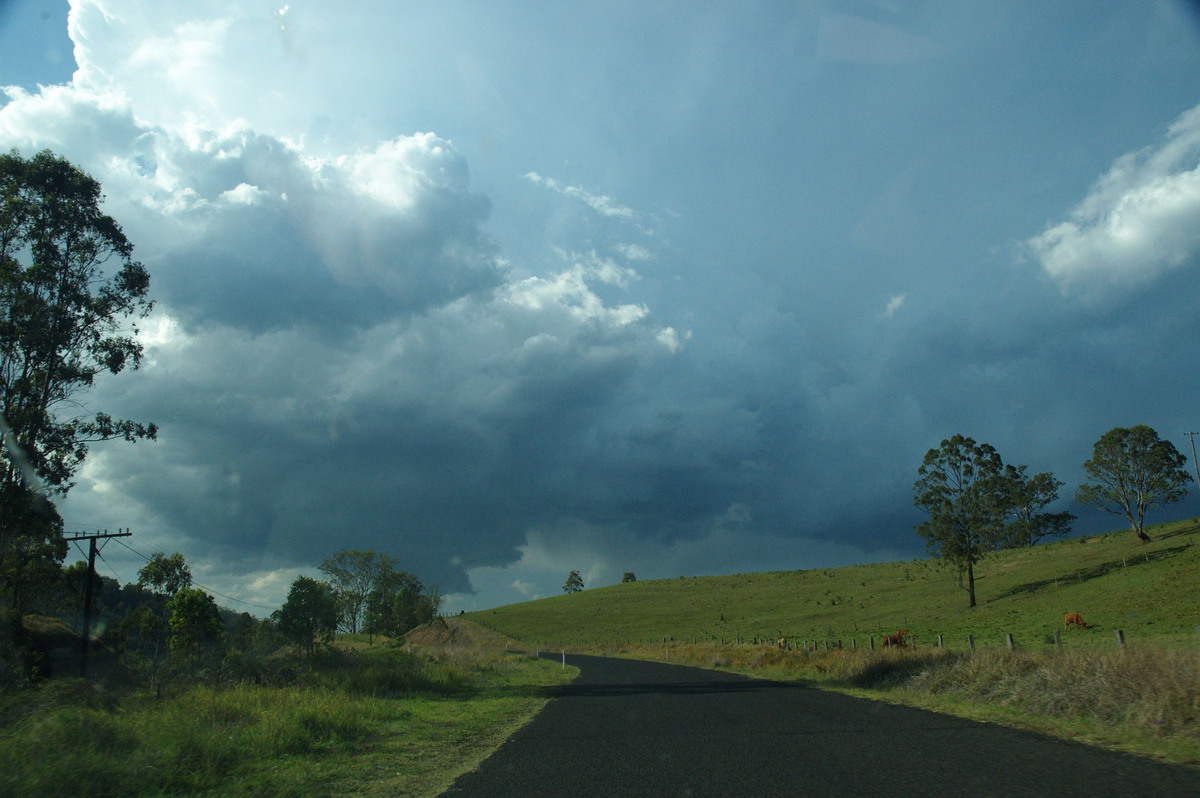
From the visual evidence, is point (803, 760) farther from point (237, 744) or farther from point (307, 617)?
point (307, 617)

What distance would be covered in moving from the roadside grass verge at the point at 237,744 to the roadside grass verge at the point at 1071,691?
31.5 ft

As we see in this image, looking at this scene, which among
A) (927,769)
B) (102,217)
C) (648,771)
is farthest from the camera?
(102,217)

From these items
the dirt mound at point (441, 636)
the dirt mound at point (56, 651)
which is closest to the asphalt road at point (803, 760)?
the dirt mound at point (56, 651)

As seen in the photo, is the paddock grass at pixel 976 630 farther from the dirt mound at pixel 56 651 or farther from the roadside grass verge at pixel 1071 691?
the dirt mound at pixel 56 651

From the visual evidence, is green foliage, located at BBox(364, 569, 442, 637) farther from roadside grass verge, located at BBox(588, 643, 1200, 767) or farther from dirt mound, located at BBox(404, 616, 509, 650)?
roadside grass verge, located at BBox(588, 643, 1200, 767)

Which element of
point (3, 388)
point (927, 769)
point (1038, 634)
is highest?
point (3, 388)

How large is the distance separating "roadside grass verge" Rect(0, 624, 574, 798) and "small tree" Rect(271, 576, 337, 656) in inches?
687

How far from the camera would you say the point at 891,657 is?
76.5 feet

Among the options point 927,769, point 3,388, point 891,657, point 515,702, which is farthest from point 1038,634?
point 3,388

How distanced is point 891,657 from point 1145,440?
2451 inches

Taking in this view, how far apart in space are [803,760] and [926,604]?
217ft

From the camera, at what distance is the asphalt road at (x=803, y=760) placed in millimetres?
7852

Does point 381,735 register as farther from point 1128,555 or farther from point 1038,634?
A: point 1128,555

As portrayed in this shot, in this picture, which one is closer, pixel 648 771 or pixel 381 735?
pixel 648 771
